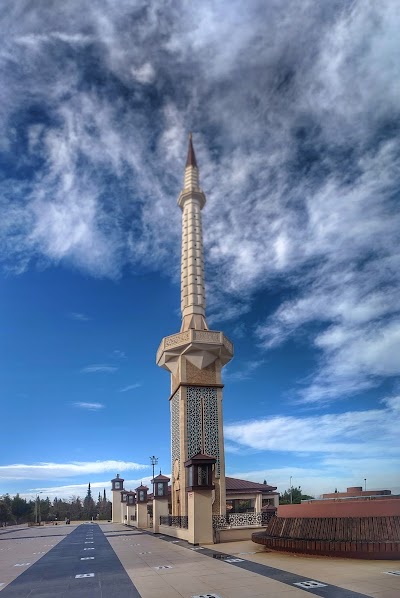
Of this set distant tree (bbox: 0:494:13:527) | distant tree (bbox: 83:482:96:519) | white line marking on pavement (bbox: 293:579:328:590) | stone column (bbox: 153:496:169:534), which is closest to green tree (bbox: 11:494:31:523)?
distant tree (bbox: 0:494:13:527)

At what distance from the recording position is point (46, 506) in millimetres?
78625

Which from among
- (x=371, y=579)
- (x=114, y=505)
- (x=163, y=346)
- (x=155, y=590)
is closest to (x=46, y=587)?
(x=155, y=590)

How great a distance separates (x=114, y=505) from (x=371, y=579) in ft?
154

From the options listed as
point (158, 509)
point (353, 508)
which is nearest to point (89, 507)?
point (158, 509)

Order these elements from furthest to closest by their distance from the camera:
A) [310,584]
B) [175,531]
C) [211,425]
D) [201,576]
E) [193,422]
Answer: [211,425] → [193,422] → [175,531] → [201,576] → [310,584]

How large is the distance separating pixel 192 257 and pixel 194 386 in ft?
28.2

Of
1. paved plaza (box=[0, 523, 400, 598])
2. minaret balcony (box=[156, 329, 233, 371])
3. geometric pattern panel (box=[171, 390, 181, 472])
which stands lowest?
paved plaza (box=[0, 523, 400, 598])

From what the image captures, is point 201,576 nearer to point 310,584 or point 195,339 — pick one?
point 310,584

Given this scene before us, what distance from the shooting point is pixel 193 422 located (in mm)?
25875

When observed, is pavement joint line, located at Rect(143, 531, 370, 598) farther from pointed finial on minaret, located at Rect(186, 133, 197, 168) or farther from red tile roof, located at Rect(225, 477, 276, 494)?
pointed finial on minaret, located at Rect(186, 133, 197, 168)

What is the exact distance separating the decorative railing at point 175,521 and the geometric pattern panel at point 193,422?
10.6 feet

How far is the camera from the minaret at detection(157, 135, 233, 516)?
83.8 ft

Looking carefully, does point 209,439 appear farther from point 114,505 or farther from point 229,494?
point 114,505

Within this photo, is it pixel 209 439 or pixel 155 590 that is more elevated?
pixel 209 439
